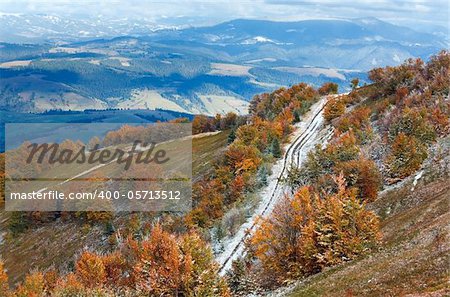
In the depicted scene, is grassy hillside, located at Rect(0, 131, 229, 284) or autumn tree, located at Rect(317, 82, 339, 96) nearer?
grassy hillside, located at Rect(0, 131, 229, 284)

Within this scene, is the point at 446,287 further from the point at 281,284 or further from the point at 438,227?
the point at 281,284

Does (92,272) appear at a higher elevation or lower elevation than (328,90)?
lower

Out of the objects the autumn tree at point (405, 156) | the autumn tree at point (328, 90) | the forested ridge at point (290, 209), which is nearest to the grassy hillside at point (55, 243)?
the forested ridge at point (290, 209)

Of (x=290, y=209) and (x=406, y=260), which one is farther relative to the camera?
(x=290, y=209)

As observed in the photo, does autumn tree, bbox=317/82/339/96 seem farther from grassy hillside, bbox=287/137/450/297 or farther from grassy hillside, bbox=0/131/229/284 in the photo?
grassy hillside, bbox=287/137/450/297
